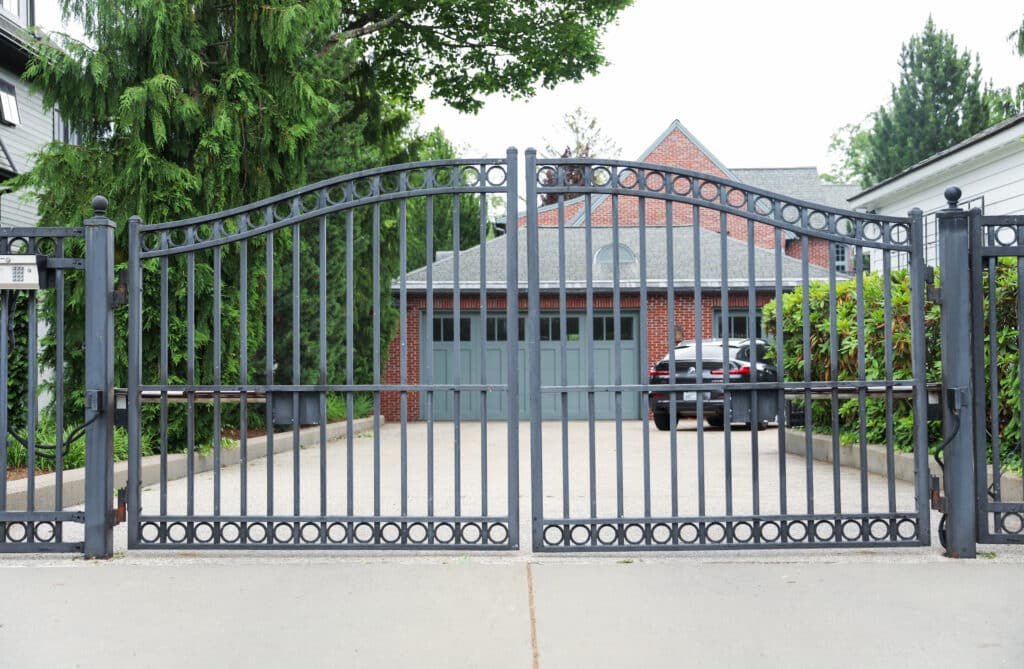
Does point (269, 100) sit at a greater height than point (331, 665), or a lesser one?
greater

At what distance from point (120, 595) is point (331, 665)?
1846 mm

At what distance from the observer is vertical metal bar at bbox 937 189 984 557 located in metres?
6.06

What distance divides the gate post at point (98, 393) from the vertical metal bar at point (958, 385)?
540 centimetres

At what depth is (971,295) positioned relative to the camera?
623 cm

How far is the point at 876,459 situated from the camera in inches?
415

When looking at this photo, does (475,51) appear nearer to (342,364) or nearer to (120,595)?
(342,364)

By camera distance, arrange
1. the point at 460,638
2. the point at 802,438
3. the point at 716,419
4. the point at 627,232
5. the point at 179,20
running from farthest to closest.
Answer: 1. the point at 627,232
2. the point at 716,419
3. the point at 802,438
4. the point at 179,20
5. the point at 460,638

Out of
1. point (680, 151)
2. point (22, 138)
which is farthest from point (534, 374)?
point (680, 151)

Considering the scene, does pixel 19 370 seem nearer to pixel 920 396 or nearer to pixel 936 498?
pixel 920 396

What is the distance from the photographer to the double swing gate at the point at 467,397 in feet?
20.2

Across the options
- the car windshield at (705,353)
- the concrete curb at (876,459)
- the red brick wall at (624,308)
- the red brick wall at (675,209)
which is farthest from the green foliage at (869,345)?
the red brick wall at (675,209)

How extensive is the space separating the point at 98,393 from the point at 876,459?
8.03 metres

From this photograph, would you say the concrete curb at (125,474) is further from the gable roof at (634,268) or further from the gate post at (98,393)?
the gable roof at (634,268)

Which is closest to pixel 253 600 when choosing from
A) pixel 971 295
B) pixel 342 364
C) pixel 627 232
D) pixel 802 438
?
pixel 971 295
